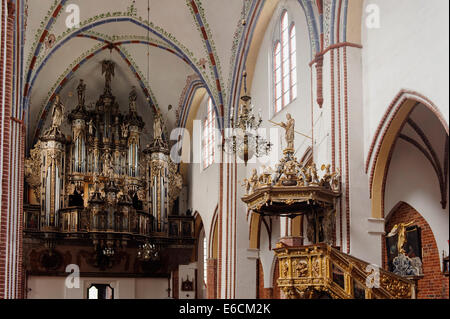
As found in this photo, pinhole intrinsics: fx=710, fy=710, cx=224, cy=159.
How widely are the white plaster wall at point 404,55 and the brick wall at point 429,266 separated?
7.63ft

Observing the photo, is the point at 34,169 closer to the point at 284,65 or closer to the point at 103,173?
the point at 103,173

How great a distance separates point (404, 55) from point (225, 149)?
8.01 meters

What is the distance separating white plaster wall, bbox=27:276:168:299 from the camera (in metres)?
24.4

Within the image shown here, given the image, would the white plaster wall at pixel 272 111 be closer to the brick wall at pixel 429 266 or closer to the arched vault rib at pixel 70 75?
the brick wall at pixel 429 266

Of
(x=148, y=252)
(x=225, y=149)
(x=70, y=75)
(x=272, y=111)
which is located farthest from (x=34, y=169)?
(x=272, y=111)

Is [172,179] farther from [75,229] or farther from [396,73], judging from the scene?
[396,73]

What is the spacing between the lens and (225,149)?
20312 mm

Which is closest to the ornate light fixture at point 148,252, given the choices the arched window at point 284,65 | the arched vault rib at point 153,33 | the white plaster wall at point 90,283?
the white plaster wall at point 90,283

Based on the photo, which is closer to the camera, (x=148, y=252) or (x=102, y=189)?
(x=148, y=252)

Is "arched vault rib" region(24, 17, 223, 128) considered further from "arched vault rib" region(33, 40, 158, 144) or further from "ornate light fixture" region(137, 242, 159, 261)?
"ornate light fixture" region(137, 242, 159, 261)

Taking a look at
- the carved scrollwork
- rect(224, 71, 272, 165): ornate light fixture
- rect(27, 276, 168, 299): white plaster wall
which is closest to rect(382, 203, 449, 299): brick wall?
rect(224, 71, 272, 165): ornate light fixture

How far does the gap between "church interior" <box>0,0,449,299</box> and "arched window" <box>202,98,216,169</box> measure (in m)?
0.12

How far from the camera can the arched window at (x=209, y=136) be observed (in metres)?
25.1

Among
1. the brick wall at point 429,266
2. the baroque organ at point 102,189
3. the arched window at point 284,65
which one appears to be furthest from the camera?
the baroque organ at point 102,189
